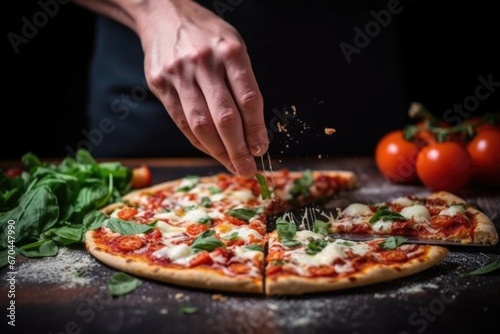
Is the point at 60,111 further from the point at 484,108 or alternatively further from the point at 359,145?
the point at 484,108

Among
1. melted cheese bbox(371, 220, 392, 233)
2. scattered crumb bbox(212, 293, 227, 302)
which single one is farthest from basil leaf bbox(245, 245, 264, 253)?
melted cheese bbox(371, 220, 392, 233)

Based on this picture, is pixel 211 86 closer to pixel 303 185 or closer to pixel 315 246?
pixel 315 246

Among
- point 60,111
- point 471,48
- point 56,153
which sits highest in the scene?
point 471,48

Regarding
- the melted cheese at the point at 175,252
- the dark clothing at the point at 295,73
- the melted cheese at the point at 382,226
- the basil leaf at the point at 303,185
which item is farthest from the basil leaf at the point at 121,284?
the dark clothing at the point at 295,73

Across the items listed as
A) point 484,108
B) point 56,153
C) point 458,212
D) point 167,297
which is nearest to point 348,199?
point 458,212
